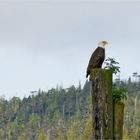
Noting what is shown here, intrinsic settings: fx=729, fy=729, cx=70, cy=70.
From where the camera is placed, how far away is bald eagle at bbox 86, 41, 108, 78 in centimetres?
852

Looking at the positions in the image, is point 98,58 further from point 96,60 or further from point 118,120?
point 118,120

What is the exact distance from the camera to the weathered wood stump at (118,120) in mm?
7293

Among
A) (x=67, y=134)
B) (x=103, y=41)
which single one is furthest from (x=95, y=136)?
(x=67, y=134)

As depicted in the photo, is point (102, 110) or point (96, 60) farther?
Answer: point (96, 60)

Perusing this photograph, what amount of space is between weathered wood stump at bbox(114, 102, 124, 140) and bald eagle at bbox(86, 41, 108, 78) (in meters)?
1.04

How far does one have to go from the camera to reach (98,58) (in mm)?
8695

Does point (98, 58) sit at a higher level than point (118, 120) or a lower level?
higher

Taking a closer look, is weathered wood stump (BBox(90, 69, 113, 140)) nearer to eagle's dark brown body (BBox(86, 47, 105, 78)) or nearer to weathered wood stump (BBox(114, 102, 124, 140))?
weathered wood stump (BBox(114, 102, 124, 140))

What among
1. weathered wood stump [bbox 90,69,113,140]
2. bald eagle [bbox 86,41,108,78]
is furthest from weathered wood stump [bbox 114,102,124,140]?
bald eagle [bbox 86,41,108,78]

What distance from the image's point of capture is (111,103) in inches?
292

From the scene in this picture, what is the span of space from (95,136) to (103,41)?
9.01 feet

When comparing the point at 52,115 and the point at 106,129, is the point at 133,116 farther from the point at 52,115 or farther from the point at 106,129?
the point at 106,129

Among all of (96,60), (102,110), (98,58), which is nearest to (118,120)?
(102,110)

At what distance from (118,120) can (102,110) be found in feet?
0.81
